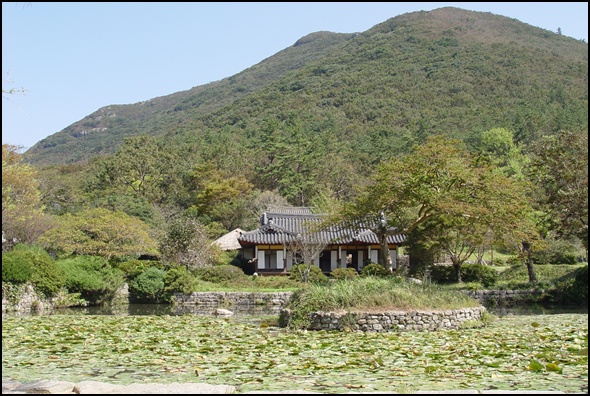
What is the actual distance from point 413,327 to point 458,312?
48.3 inches

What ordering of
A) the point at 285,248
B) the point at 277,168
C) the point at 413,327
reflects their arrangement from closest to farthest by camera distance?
the point at 413,327 < the point at 285,248 < the point at 277,168

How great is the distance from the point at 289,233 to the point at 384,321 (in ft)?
62.7

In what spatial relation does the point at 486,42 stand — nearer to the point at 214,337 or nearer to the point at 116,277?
the point at 116,277

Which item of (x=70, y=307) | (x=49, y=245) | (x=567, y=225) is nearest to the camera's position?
(x=567, y=225)

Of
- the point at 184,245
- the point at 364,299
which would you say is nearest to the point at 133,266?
the point at 184,245

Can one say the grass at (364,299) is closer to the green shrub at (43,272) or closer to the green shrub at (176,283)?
the green shrub at (176,283)

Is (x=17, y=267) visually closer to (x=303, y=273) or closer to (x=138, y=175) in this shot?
(x=303, y=273)

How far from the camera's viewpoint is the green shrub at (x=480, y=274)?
24244 millimetres

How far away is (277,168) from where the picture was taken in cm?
4556

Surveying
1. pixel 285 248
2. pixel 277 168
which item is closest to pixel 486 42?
pixel 277 168

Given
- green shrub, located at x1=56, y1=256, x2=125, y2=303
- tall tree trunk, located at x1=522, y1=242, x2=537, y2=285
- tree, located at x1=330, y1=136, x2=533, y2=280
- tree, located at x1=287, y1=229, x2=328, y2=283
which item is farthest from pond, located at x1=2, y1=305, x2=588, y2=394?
tree, located at x1=287, y1=229, x2=328, y2=283

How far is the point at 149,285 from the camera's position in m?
22.4

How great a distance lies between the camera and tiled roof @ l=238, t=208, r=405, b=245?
101ft

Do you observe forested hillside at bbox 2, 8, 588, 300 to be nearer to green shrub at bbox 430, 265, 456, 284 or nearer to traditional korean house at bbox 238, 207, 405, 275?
green shrub at bbox 430, 265, 456, 284
